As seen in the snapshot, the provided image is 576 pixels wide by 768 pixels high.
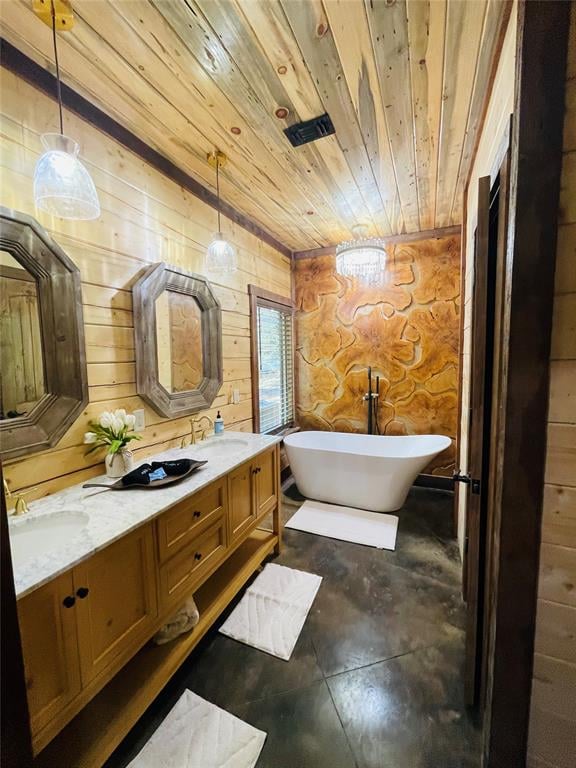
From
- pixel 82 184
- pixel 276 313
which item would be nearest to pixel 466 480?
pixel 82 184

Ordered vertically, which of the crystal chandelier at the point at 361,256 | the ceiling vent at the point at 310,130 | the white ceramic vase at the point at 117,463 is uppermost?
the ceiling vent at the point at 310,130

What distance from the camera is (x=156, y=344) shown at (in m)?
1.84

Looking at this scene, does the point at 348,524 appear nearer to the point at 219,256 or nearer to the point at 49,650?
the point at 49,650

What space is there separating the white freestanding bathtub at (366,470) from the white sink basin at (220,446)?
82cm

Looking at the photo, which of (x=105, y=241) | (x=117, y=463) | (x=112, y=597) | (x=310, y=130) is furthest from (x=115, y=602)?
(x=310, y=130)

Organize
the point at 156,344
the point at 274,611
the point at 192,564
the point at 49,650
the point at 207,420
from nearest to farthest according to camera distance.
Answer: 1. the point at 49,650
2. the point at 192,564
3. the point at 274,611
4. the point at 156,344
5. the point at 207,420

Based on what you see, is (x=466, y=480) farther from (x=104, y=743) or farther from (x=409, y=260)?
(x=409, y=260)

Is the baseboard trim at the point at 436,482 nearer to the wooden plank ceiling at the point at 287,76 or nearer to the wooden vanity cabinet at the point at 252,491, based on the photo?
the wooden vanity cabinet at the point at 252,491

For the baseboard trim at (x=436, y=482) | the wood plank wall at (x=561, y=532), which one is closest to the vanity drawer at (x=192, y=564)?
the wood plank wall at (x=561, y=532)

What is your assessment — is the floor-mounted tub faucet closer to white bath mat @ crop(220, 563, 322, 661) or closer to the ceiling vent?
white bath mat @ crop(220, 563, 322, 661)

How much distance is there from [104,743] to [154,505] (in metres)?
0.79

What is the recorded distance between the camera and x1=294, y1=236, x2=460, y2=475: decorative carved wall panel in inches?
124

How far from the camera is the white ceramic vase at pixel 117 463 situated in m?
1.47

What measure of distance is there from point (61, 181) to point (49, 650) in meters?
1.54
